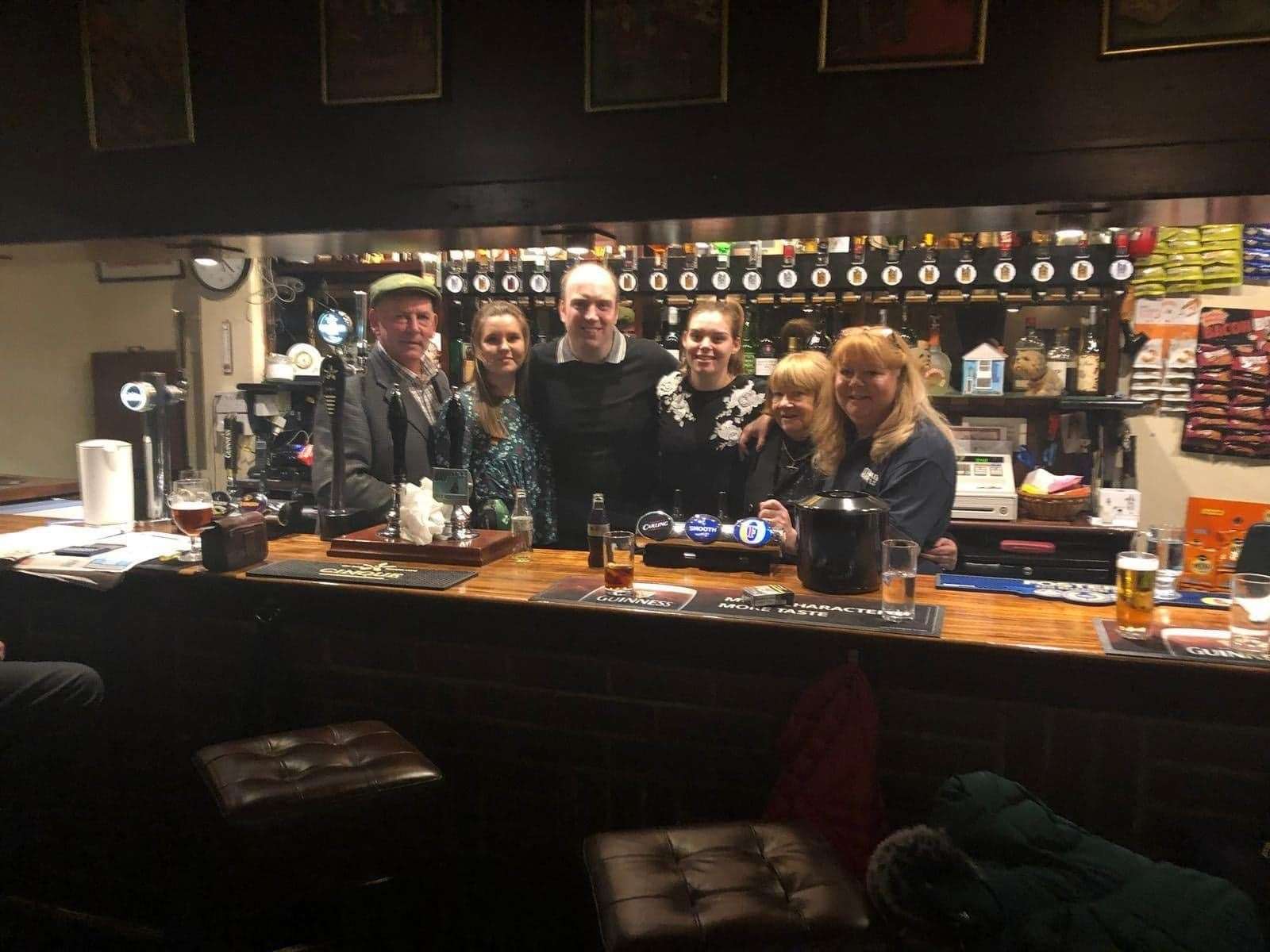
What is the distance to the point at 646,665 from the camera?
2.39m

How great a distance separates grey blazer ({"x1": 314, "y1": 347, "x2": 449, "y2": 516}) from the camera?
121 inches

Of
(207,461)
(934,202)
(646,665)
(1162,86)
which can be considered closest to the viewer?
(1162,86)

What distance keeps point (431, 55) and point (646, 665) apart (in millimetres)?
1739

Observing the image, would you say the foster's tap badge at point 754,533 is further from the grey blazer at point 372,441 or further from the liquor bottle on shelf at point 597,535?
the grey blazer at point 372,441

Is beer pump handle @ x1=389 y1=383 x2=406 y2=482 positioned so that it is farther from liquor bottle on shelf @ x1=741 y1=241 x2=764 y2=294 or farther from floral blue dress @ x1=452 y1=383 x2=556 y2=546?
liquor bottle on shelf @ x1=741 y1=241 x2=764 y2=294

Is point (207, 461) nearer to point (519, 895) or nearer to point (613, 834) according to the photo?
point (519, 895)

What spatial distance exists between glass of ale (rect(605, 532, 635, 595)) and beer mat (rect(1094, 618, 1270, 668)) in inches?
42.8

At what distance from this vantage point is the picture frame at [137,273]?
6.63 m

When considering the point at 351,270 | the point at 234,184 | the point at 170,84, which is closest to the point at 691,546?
the point at 234,184

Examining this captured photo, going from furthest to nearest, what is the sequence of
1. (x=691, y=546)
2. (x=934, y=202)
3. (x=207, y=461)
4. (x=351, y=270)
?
(x=207, y=461) → (x=351, y=270) → (x=691, y=546) → (x=934, y=202)

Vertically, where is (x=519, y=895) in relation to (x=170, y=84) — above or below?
below

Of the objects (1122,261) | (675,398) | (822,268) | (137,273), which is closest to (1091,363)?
(1122,261)

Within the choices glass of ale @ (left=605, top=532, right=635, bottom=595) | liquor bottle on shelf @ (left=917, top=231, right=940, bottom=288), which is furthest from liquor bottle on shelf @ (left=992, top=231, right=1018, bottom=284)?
glass of ale @ (left=605, top=532, right=635, bottom=595)

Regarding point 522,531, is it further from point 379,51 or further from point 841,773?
point 379,51
